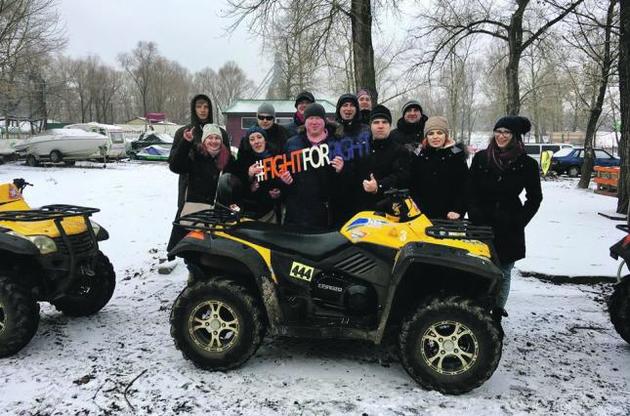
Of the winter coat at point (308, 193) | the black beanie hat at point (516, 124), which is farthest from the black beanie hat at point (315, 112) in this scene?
the black beanie hat at point (516, 124)

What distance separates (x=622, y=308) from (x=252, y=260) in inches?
115

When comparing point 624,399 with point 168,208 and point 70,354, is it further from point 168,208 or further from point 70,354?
point 168,208

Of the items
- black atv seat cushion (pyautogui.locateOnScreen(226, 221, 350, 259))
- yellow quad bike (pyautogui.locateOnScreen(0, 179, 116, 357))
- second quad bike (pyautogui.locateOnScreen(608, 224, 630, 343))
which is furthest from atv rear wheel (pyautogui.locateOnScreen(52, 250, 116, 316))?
second quad bike (pyautogui.locateOnScreen(608, 224, 630, 343))

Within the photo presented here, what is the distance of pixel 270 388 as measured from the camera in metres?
3.41

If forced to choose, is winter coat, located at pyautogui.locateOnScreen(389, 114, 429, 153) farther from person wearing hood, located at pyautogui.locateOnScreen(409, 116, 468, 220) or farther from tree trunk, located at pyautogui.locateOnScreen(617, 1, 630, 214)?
tree trunk, located at pyautogui.locateOnScreen(617, 1, 630, 214)

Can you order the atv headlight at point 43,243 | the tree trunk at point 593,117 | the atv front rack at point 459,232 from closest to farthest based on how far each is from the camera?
the atv front rack at point 459,232 → the atv headlight at point 43,243 → the tree trunk at point 593,117

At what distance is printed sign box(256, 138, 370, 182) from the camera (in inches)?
160

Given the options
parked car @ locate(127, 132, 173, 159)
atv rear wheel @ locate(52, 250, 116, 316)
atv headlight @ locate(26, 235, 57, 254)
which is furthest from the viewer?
parked car @ locate(127, 132, 173, 159)

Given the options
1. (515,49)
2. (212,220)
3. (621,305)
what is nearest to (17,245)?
(212,220)

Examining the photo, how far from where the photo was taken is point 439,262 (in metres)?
3.33

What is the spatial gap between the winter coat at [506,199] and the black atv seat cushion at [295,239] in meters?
1.32

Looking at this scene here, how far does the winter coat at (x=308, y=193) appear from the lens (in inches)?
163

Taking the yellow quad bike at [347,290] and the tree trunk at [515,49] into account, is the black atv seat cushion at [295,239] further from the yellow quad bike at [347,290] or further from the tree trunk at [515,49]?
the tree trunk at [515,49]

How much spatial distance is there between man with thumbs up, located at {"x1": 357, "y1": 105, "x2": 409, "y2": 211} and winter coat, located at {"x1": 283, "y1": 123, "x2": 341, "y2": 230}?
26 centimetres
